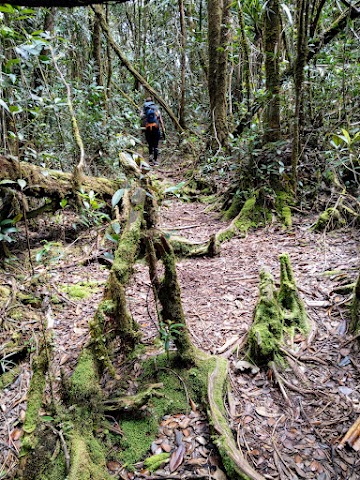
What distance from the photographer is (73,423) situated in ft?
6.85

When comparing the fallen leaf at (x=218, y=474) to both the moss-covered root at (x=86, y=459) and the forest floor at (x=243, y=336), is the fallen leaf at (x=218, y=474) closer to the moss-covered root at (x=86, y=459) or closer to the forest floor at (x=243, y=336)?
the forest floor at (x=243, y=336)

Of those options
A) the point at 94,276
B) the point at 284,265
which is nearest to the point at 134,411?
the point at 284,265

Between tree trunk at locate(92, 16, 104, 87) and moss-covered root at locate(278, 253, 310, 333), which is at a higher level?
tree trunk at locate(92, 16, 104, 87)

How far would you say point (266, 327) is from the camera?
323 cm

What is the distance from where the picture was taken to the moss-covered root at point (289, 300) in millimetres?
3510

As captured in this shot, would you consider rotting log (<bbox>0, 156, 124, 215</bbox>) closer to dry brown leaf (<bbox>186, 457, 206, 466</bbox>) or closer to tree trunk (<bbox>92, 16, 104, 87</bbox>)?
dry brown leaf (<bbox>186, 457, 206, 466</bbox>)

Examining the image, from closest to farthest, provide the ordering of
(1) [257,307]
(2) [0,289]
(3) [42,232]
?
(1) [257,307] → (2) [0,289] → (3) [42,232]

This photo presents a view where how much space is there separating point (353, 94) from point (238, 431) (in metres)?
5.88

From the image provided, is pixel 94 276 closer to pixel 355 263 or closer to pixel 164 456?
pixel 164 456

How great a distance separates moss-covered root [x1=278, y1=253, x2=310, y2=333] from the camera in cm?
351

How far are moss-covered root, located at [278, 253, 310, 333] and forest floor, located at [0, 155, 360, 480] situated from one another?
152 millimetres

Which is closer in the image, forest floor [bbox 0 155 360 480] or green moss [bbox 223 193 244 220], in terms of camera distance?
forest floor [bbox 0 155 360 480]

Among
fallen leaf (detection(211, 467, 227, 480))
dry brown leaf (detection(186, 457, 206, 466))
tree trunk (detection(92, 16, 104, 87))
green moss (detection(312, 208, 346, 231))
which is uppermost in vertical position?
tree trunk (detection(92, 16, 104, 87))

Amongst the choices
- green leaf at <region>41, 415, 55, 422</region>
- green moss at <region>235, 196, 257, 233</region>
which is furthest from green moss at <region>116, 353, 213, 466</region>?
green moss at <region>235, 196, 257, 233</region>
